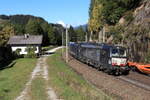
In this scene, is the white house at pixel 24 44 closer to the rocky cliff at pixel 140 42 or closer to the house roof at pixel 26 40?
the house roof at pixel 26 40

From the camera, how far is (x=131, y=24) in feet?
157

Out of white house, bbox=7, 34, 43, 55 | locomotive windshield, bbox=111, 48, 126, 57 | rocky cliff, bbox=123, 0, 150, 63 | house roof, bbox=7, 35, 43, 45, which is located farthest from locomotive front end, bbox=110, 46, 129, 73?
house roof, bbox=7, 35, 43, 45

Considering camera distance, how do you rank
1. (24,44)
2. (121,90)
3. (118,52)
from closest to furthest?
(121,90) < (118,52) < (24,44)

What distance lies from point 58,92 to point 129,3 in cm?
4589

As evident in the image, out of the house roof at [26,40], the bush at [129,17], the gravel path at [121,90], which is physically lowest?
the gravel path at [121,90]

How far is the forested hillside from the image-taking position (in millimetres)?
36344

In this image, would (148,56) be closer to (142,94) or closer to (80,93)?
(142,94)

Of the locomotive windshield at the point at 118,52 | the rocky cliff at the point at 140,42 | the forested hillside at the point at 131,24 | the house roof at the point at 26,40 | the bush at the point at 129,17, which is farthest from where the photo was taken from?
the house roof at the point at 26,40

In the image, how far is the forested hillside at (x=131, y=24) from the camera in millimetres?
36344

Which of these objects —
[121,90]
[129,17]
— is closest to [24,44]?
[129,17]

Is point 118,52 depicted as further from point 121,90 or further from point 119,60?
point 121,90

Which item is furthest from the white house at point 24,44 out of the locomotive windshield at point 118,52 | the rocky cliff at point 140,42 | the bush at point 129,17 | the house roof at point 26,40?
the locomotive windshield at point 118,52

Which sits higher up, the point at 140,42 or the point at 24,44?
the point at 140,42

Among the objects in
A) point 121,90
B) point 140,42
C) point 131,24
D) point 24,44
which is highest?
point 131,24
